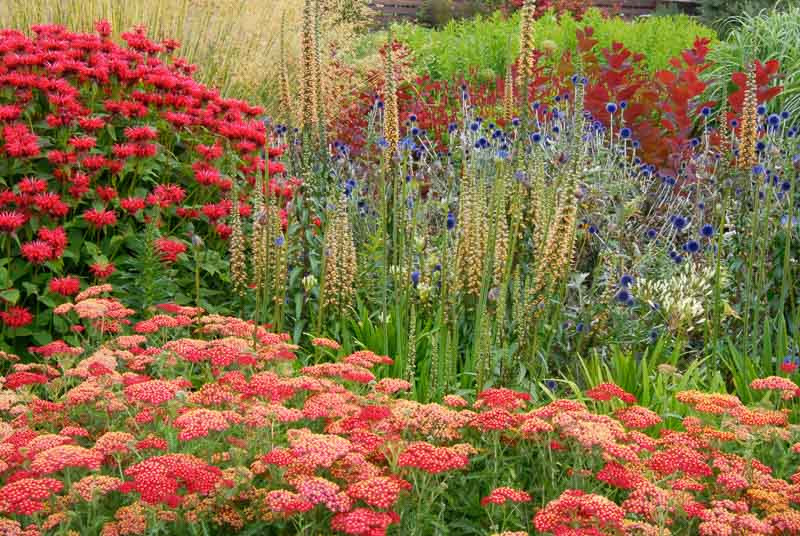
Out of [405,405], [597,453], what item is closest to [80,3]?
[405,405]

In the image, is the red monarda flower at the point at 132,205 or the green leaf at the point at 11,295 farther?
the red monarda flower at the point at 132,205

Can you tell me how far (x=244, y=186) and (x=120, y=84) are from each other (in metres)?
0.87

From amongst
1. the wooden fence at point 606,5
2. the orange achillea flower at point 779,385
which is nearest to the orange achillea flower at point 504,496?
the orange achillea flower at point 779,385

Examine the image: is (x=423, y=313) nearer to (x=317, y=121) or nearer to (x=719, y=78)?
(x=317, y=121)

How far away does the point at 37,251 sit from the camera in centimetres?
425

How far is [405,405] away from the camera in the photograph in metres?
2.88

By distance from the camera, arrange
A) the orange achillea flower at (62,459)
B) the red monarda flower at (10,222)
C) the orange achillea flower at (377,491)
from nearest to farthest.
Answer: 1. the orange achillea flower at (377,491)
2. the orange achillea flower at (62,459)
3. the red monarda flower at (10,222)

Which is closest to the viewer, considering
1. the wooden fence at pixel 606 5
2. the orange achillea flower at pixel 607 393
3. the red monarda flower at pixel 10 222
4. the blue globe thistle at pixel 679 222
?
the orange achillea flower at pixel 607 393

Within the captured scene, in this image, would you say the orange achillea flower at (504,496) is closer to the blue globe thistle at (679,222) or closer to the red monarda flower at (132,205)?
the red monarda flower at (132,205)

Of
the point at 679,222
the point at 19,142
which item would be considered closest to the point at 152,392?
the point at 19,142

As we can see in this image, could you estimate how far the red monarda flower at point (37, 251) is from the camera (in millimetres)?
4258

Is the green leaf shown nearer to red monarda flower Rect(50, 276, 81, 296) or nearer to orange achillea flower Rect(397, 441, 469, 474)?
red monarda flower Rect(50, 276, 81, 296)

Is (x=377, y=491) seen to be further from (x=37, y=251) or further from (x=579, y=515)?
(x=37, y=251)

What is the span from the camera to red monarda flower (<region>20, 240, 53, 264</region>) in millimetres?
4258
